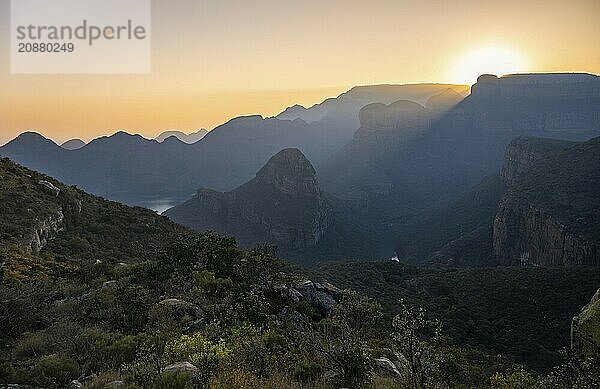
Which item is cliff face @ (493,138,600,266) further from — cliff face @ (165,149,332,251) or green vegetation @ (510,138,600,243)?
cliff face @ (165,149,332,251)

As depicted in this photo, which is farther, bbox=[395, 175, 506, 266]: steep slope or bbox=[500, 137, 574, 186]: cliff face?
bbox=[500, 137, 574, 186]: cliff face

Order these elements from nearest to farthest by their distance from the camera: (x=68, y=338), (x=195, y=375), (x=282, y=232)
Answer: (x=195, y=375) → (x=68, y=338) → (x=282, y=232)

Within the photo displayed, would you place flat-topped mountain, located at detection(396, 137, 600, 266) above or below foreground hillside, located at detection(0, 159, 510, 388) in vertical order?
below

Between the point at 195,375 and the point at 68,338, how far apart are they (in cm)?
473

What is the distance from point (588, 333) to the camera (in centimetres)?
807

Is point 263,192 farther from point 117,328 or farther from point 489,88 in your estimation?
point 489,88

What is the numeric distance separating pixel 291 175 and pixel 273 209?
1164cm

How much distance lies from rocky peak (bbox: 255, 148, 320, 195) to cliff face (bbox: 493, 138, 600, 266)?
54152 millimetres

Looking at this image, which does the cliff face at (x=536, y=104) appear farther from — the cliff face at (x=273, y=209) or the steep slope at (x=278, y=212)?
the cliff face at (x=273, y=209)

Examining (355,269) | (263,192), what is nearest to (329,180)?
(263,192)

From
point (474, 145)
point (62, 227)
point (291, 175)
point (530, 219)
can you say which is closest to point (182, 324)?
point (62, 227)

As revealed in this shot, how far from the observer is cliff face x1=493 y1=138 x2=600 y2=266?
57625mm

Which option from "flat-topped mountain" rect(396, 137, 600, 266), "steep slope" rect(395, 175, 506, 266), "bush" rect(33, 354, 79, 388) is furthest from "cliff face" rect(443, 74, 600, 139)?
"bush" rect(33, 354, 79, 388)

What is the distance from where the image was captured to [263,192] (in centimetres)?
12419
